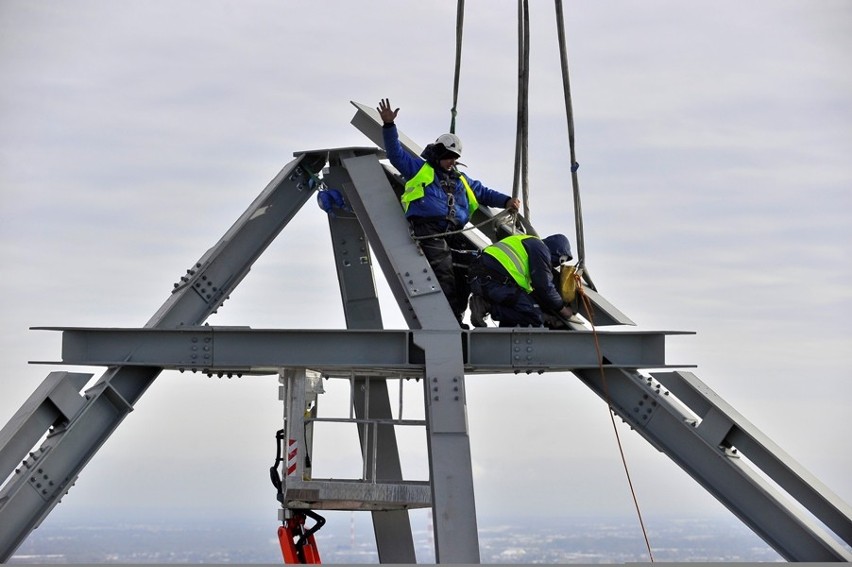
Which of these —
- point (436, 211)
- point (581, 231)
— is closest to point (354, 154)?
point (436, 211)

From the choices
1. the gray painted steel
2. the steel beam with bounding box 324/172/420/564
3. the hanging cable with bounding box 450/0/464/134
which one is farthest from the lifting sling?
the hanging cable with bounding box 450/0/464/134

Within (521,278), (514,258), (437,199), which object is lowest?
(521,278)

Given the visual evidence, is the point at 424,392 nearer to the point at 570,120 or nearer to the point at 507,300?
the point at 507,300

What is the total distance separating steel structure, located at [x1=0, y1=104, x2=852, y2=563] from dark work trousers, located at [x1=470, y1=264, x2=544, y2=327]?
0.31m

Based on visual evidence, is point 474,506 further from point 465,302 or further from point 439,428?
point 465,302

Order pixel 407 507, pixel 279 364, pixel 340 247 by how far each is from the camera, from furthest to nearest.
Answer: pixel 340 247, pixel 407 507, pixel 279 364

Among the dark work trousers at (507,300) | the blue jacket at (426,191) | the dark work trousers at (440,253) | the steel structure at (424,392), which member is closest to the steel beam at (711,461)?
the steel structure at (424,392)

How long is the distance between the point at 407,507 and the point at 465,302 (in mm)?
2570

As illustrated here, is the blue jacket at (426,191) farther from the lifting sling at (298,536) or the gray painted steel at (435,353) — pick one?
the lifting sling at (298,536)

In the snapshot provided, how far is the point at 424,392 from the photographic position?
574 inches

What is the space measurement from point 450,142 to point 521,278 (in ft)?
5.89

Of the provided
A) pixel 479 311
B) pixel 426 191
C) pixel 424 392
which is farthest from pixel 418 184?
pixel 424 392

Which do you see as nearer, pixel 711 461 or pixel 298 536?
pixel 711 461

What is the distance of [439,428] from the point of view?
1443 cm
